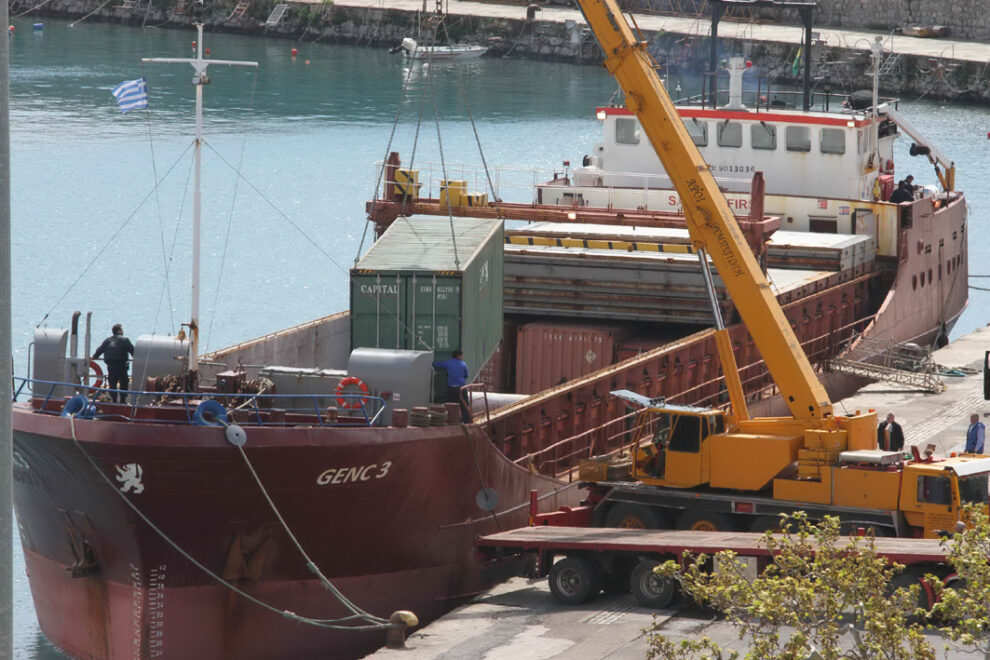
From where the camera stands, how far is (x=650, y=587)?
19.3 meters

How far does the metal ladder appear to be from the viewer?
100188 mm

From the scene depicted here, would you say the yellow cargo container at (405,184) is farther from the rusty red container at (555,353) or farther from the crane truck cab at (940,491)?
the crane truck cab at (940,491)

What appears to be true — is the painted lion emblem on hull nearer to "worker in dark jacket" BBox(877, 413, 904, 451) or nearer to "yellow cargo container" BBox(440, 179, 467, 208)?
"worker in dark jacket" BBox(877, 413, 904, 451)

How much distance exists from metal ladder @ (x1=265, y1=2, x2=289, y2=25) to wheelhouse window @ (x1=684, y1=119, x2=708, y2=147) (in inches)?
2709

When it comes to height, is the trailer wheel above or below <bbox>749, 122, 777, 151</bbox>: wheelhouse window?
below

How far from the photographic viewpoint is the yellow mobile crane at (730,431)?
20.1 metres

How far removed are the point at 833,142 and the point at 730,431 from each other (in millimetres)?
16170

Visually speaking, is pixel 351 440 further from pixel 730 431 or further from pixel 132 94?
pixel 132 94

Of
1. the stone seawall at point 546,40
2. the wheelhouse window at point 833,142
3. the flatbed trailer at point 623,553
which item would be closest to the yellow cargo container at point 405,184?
the wheelhouse window at point 833,142

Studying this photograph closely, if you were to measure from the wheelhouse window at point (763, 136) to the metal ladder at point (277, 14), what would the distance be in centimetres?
6936

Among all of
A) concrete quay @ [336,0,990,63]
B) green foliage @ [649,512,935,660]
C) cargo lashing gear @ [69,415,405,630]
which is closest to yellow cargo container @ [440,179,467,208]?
cargo lashing gear @ [69,415,405,630]

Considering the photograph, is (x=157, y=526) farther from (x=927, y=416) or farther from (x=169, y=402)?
(x=927, y=416)

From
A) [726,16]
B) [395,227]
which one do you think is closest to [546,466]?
[395,227]

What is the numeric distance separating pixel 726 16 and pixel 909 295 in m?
60.2
